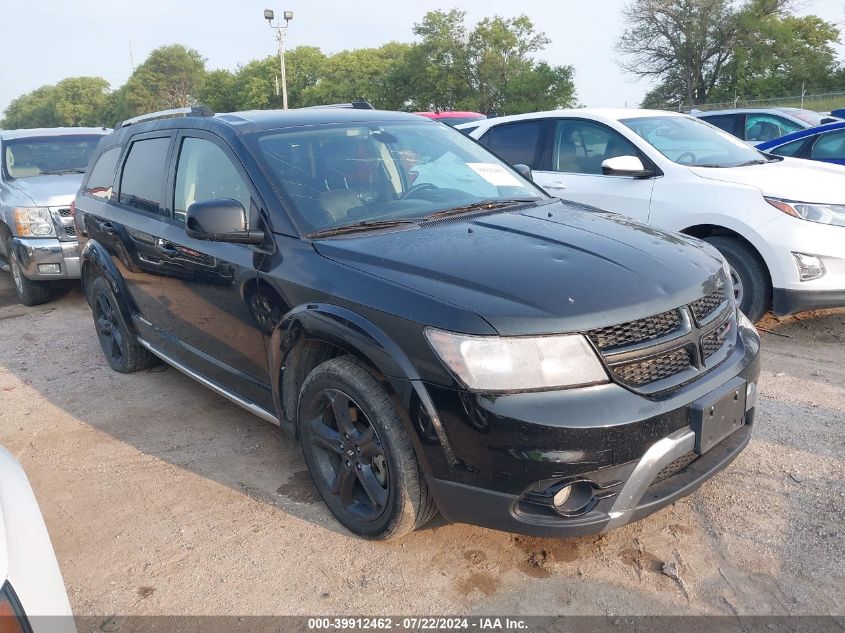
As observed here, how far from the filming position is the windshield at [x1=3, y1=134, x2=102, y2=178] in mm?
7875

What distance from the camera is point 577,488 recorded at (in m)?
2.38

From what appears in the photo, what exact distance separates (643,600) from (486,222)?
1.64m

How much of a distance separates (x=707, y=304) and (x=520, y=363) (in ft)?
2.94

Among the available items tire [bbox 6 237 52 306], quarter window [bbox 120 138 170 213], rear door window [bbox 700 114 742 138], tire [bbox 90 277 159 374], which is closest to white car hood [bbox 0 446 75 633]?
quarter window [bbox 120 138 170 213]

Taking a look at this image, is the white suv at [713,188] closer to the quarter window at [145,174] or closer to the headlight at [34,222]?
the quarter window at [145,174]

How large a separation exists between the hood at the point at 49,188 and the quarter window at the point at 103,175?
175 centimetres

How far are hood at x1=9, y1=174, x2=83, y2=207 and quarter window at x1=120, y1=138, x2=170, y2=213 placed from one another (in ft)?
8.64

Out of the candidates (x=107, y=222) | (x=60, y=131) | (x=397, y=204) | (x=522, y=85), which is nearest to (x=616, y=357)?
(x=397, y=204)

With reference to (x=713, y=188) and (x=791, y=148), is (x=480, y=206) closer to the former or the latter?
(x=713, y=188)

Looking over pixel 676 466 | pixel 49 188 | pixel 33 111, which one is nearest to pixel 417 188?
pixel 676 466

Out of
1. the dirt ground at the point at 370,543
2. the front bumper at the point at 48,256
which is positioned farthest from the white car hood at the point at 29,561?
the front bumper at the point at 48,256

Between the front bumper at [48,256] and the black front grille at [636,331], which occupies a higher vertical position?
the black front grille at [636,331]

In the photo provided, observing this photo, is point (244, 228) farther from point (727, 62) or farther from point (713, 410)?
point (727, 62)

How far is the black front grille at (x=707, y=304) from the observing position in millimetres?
2609
